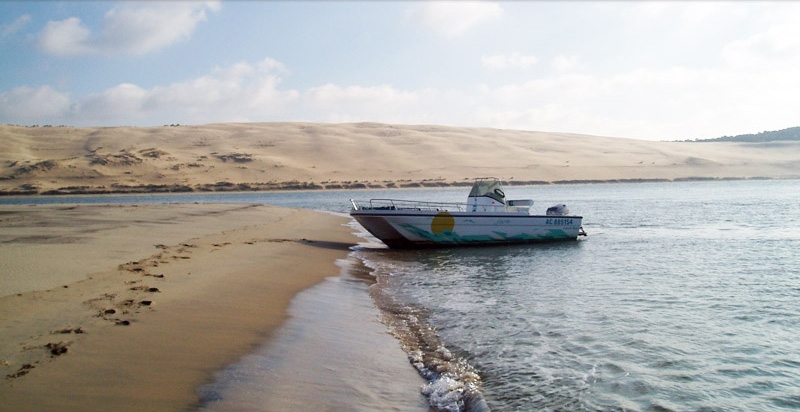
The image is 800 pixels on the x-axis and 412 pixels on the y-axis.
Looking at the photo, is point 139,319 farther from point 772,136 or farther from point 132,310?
point 772,136

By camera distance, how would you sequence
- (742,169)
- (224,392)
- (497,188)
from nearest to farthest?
(224,392) → (497,188) → (742,169)

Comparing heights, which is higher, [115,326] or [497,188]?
[497,188]

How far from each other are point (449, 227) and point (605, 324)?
11.4 m

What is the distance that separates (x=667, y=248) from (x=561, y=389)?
13.6m

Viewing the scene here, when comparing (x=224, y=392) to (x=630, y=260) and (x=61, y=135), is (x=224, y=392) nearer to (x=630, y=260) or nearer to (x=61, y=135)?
(x=630, y=260)

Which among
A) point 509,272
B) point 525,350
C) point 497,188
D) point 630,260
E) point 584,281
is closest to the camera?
point 525,350

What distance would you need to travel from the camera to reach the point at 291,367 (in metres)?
6.39

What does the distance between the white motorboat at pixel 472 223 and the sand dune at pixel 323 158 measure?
146ft

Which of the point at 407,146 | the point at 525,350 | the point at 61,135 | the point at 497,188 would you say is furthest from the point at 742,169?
the point at 61,135

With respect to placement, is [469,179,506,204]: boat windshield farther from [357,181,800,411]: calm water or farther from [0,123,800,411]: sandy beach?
[0,123,800,411]: sandy beach

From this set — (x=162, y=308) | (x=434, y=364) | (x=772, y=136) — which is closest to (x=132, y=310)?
(x=162, y=308)

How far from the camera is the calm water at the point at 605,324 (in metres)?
6.42

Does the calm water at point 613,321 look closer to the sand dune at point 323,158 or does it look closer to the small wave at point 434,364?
the small wave at point 434,364

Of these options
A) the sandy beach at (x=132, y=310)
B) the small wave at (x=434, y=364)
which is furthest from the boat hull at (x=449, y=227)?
the small wave at (x=434, y=364)
